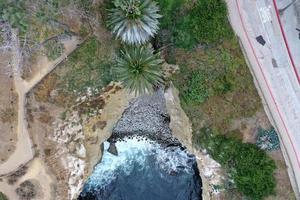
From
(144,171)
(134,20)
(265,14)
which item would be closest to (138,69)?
(134,20)

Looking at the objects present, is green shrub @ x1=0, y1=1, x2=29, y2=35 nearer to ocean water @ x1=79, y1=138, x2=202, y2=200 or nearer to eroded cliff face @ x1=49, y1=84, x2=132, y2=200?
eroded cliff face @ x1=49, y1=84, x2=132, y2=200

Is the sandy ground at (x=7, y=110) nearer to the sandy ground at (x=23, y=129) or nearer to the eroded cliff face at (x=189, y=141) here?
the sandy ground at (x=23, y=129)

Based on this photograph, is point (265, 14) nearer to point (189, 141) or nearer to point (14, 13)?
point (189, 141)

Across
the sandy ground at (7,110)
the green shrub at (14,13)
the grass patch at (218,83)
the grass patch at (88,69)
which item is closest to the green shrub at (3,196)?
the sandy ground at (7,110)

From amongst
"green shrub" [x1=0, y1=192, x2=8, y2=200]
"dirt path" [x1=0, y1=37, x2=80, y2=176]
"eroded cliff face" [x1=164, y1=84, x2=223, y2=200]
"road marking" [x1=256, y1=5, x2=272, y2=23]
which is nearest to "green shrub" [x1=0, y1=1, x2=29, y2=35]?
"dirt path" [x1=0, y1=37, x2=80, y2=176]

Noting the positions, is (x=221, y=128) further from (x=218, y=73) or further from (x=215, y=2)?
(x=215, y=2)

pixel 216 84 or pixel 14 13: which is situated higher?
pixel 14 13
